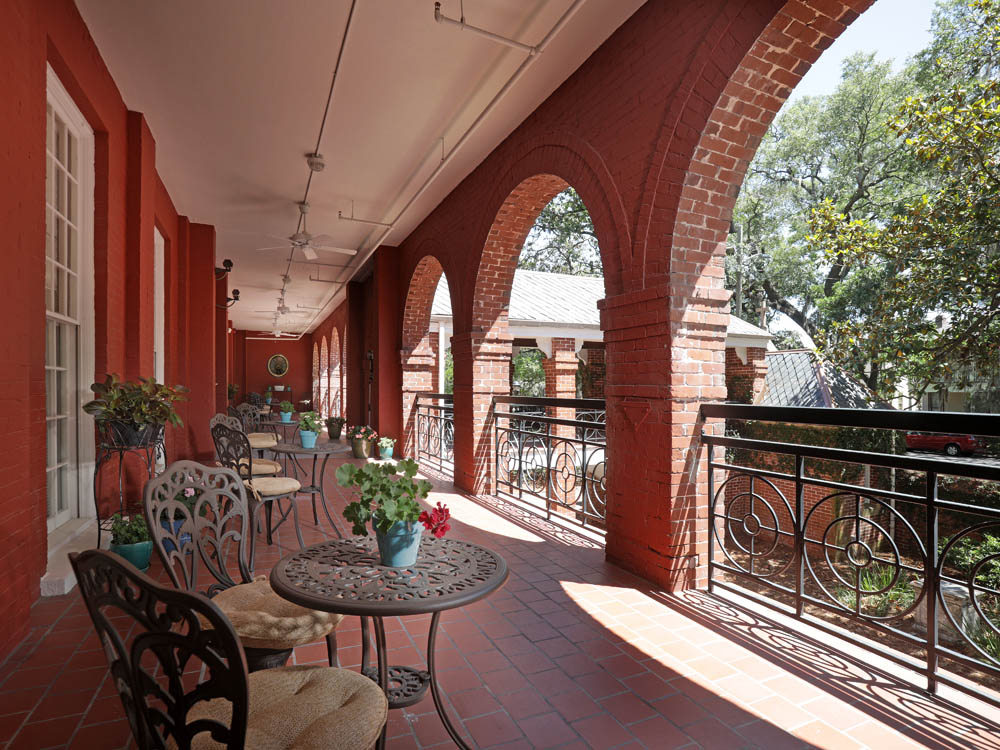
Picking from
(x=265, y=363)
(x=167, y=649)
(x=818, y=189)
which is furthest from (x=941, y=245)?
(x=265, y=363)

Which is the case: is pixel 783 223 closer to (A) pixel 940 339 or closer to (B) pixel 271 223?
(A) pixel 940 339

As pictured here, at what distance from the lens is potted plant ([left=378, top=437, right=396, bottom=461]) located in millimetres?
7816

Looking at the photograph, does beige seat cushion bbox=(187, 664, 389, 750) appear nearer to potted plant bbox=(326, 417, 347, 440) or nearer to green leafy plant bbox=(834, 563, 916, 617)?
green leafy plant bbox=(834, 563, 916, 617)

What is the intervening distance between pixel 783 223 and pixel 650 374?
56.4 ft

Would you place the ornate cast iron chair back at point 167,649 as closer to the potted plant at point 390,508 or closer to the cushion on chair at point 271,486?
the potted plant at point 390,508

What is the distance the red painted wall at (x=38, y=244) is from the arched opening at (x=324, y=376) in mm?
12422

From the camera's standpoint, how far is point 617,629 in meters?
2.61

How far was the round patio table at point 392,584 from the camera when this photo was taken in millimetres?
1478

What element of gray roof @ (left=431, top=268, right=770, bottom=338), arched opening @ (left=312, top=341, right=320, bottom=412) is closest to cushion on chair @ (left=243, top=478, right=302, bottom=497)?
gray roof @ (left=431, top=268, right=770, bottom=338)

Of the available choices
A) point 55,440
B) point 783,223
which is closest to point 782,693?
point 55,440

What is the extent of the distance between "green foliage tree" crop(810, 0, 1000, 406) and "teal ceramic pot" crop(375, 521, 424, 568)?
5795mm

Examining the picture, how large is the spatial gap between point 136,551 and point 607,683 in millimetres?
2650

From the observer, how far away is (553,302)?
11.0 metres

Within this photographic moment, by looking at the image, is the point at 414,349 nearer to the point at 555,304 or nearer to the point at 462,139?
the point at 555,304
